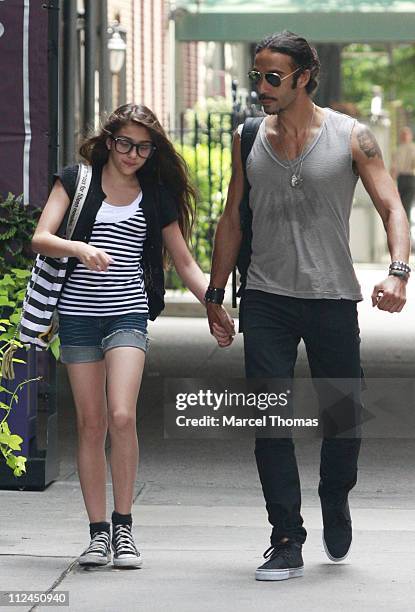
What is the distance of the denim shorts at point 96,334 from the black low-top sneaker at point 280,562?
0.92 meters

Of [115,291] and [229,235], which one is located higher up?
[229,235]

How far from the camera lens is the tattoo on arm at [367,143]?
5.76 m

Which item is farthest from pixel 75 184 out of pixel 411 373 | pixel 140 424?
pixel 411 373

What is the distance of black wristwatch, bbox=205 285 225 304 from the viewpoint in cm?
602

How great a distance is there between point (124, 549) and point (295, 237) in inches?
53.7

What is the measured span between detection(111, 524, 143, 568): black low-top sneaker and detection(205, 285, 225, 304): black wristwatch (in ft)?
3.06

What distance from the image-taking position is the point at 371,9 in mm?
16188

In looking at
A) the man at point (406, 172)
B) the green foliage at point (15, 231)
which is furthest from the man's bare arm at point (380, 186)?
the man at point (406, 172)

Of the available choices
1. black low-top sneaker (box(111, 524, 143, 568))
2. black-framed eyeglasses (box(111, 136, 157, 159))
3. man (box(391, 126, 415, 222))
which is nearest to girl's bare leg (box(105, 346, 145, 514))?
black low-top sneaker (box(111, 524, 143, 568))

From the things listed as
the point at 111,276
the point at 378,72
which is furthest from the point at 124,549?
the point at 378,72

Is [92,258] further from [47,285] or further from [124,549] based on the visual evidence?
[124,549]

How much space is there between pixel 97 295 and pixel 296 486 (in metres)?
1.04

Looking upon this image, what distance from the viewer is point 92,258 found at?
5.71 metres

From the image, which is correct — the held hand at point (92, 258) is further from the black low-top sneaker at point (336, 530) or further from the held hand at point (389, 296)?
the black low-top sneaker at point (336, 530)
